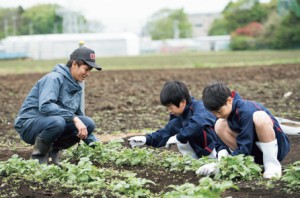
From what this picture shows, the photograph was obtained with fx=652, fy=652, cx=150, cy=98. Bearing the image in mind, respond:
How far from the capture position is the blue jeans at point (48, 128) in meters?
6.31

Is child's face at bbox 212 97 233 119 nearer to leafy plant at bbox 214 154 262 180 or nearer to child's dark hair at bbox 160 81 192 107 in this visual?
leafy plant at bbox 214 154 262 180

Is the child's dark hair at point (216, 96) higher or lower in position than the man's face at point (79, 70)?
lower

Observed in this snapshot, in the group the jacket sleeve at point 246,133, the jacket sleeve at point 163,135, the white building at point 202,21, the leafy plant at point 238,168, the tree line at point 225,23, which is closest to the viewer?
the leafy plant at point 238,168

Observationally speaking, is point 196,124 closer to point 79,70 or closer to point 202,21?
point 79,70

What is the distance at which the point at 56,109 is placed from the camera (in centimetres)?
625

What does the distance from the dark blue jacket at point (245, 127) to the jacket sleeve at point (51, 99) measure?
1682 millimetres

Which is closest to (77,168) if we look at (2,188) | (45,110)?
(2,188)

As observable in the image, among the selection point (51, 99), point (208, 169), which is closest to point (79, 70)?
point (51, 99)

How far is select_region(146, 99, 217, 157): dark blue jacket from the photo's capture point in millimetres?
6113

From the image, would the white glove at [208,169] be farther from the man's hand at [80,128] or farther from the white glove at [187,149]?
the man's hand at [80,128]

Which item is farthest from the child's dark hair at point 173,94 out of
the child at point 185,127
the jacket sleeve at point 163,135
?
the jacket sleeve at point 163,135

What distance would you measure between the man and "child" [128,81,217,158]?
0.67m

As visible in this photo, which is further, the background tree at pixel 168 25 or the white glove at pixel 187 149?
the background tree at pixel 168 25

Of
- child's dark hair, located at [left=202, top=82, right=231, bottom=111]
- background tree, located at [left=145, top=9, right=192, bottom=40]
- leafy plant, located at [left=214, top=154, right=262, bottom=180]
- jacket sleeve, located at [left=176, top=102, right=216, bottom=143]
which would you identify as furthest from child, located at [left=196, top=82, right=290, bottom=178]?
background tree, located at [left=145, top=9, right=192, bottom=40]
